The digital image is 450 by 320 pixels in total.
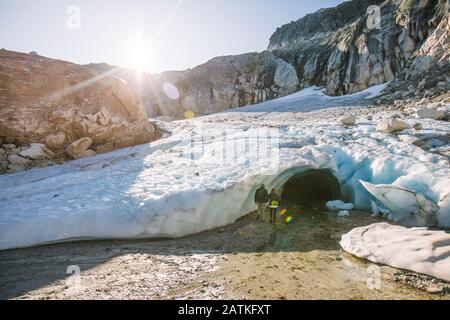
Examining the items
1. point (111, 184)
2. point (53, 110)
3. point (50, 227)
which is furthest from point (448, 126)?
point (53, 110)

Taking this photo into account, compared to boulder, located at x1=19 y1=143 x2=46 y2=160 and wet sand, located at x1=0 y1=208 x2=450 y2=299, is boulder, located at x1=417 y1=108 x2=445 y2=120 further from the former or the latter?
boulder, located at x1=19 y1=143 x2=46 y2=160

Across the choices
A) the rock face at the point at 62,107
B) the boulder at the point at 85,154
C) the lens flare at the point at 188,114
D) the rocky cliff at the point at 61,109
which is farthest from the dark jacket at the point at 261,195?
the lens flare at the point at 188,114

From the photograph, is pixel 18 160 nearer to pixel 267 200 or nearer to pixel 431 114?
pixel 267 200

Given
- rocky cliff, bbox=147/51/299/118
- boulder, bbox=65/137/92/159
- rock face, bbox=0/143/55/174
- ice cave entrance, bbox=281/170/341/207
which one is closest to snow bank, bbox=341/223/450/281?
ice cave entrance, bbox=281/170/341/207

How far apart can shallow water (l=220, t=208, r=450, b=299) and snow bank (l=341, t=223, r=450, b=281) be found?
23cm

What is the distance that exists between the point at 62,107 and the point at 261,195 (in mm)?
13841

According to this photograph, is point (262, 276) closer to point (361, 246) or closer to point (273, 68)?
point (361, 246)

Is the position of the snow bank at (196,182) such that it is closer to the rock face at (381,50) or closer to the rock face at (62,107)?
the rock face at (62,107)

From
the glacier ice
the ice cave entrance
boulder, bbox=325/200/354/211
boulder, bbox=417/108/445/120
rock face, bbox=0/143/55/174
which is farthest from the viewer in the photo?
boulder, bbox=417/108/445/120

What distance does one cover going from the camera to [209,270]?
5.60 metres

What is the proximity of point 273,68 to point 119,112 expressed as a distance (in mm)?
31369

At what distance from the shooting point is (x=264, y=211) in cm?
958

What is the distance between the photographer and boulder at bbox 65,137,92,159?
15898 mm
